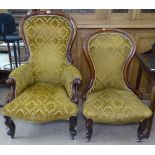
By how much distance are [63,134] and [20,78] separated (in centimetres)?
65

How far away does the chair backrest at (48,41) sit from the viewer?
6.00ft

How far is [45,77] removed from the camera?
192cm

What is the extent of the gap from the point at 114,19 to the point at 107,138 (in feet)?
3.95

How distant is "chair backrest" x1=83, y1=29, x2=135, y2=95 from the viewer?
1.80m

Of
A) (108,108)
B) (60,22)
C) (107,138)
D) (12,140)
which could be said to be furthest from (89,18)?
(12,140)

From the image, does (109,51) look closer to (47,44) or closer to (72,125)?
(47,44)

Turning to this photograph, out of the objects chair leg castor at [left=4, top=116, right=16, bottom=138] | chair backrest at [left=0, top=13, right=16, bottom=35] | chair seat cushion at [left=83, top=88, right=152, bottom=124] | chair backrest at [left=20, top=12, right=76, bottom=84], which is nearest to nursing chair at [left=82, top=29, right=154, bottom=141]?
chair seat cushion at [left=83, top=88, right=152, bottom=124]

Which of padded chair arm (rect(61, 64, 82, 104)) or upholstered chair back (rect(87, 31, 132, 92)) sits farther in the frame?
upholstered chair back (rect(87, 31, 132, 92))

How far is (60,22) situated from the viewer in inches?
72.6

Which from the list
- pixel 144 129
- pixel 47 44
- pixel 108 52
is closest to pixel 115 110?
pixel 144 129

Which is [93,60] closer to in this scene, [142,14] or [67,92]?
[67,92]

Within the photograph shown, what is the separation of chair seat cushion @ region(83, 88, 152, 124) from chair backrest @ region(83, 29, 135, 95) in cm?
28

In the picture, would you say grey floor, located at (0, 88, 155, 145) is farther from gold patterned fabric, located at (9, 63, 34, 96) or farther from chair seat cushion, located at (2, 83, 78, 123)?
gold patterned fabric, located at (9, 63, 34, 96)

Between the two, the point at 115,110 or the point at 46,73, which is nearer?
the point at 115,110
